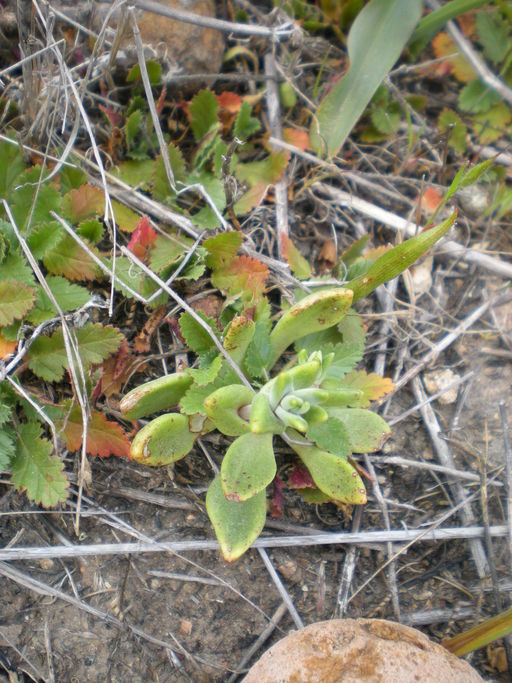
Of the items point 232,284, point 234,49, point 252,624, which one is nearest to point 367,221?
point 232,284

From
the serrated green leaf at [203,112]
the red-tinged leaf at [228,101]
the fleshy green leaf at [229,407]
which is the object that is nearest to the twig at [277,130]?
the red-tinged leaf at [228,101]

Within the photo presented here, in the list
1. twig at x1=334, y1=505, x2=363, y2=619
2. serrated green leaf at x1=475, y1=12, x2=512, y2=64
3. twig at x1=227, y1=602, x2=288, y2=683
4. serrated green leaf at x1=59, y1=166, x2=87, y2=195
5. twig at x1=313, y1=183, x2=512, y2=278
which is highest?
serrated green leaf at x1=475, y1=12, x2=512, y2=64

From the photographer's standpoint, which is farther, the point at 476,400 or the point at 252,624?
the point at 476,400

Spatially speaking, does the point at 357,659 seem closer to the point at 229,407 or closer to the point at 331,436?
the point at 331,436

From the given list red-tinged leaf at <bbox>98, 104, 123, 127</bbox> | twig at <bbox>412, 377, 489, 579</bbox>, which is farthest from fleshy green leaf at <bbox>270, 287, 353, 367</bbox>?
red-tinged leaf at <bbox>98, 104, 123, 127</bbox>

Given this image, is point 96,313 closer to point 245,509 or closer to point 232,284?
point 232,284

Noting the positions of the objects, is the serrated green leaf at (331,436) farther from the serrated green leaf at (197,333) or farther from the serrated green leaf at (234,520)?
the serrated green leaf at (197,333)

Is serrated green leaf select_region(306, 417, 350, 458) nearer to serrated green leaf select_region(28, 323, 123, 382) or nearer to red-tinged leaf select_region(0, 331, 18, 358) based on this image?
serrated green leaf select_region(28, 323, 123, 382)
